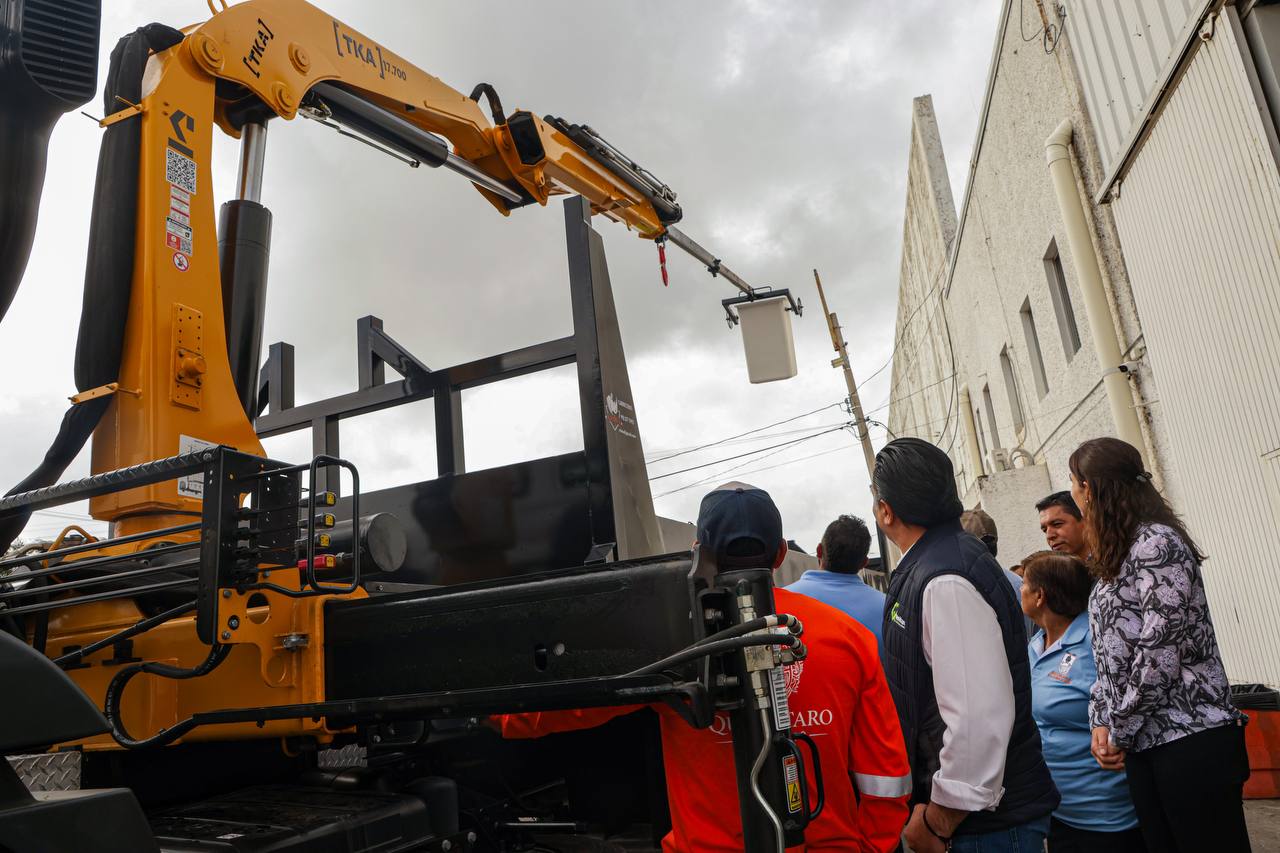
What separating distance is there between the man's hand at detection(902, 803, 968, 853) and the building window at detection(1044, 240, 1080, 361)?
8.68 metres

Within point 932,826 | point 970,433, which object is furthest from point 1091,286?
point 970,433

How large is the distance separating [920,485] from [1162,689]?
3.44ft

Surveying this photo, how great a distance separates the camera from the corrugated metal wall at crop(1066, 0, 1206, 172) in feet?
19.8

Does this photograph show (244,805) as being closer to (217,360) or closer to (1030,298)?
(217,360)

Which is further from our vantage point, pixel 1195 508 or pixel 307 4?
pixel 1195 508

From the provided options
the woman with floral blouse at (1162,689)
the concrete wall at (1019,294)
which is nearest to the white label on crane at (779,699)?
the woman with floral blouse at (1162,689)

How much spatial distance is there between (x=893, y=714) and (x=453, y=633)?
1163mm

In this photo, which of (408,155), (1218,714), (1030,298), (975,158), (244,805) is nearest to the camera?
(244,805)

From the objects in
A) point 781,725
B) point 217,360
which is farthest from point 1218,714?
point 217,360

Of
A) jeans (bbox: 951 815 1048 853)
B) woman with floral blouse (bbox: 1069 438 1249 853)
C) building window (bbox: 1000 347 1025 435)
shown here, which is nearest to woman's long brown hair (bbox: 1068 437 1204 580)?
woman with floral blouse (bbox: 1069 438 1249 853)

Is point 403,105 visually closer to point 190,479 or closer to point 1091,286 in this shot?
point 190,479

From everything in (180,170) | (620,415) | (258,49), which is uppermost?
(258,49)

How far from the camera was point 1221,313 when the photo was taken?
232 inches

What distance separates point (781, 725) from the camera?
196cm
